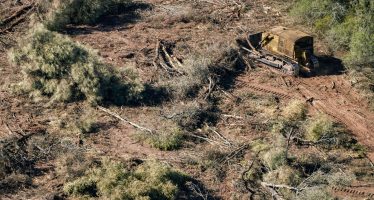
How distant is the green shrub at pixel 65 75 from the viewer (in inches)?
755

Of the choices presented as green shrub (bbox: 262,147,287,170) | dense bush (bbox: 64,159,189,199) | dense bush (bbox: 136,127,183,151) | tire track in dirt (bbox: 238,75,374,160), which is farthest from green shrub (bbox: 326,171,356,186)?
dense bush (bbox: 136,127,183,151)

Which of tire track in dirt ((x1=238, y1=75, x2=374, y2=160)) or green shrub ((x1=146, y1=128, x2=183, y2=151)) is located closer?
green shrub ((x1=146, y1=128, x2=183, y2=151))

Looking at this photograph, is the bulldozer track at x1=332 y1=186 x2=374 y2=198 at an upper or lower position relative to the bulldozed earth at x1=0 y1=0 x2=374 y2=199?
lower

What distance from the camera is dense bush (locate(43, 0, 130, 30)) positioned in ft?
79.9

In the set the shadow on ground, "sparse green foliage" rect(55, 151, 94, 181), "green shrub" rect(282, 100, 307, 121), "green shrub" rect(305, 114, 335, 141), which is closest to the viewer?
"sparse green foliage" rect(55, 151, 94, 181)

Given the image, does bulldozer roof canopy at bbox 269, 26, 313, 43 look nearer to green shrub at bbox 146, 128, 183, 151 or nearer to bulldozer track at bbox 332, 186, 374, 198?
green shrub at bbox 146, 128, 183, 151

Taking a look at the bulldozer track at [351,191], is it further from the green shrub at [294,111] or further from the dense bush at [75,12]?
the dense bush at [75,12]

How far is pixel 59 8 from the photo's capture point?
80.3 ft

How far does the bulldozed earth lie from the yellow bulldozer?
42 cm

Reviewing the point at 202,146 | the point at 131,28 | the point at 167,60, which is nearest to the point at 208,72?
the point at 167,60

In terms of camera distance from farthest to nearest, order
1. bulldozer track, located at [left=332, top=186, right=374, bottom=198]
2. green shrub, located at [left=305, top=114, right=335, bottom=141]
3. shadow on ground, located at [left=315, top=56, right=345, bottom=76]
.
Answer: shadow on ground, located at [left=315, top=56, right=345, bottom=76] → green shrub, located at [left=305, top=114, right=335, bottom=141] → bulldozer track, located at [left=332, top=186, right=374, bottom=198]

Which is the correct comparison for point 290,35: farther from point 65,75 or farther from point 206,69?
point 65,75

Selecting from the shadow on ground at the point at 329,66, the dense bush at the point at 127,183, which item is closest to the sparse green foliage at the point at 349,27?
the shadow on ground at the point at 329,66

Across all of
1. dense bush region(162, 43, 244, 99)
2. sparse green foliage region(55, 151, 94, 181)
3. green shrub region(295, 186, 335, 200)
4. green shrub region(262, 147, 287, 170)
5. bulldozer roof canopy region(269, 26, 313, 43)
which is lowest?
green shrub region(295, 186, 335, 200)
